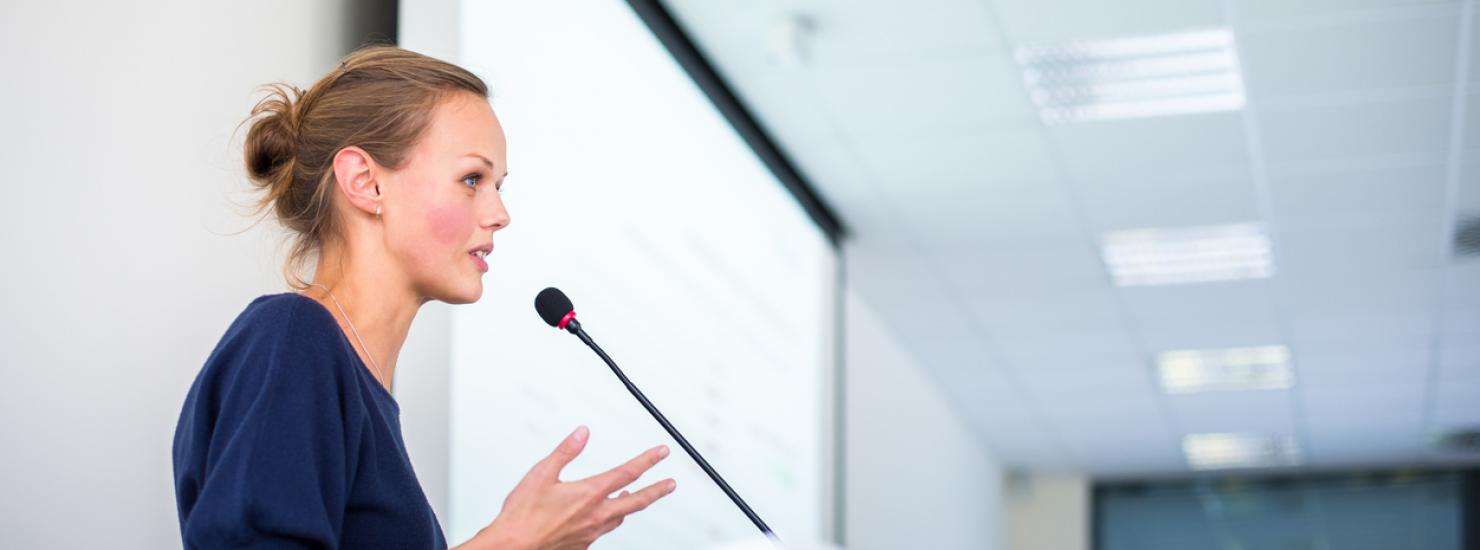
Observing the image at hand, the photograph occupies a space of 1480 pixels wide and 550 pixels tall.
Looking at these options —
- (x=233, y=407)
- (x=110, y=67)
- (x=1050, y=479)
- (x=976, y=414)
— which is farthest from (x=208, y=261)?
(x=1050, y=479)

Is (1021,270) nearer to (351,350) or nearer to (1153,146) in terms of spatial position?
(1153,146)

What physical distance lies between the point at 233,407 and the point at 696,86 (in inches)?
109

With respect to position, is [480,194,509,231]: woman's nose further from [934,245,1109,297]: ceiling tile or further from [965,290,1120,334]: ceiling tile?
[965,290,1120,334]: ceiling tile

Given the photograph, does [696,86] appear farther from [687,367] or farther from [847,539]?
[847,539]

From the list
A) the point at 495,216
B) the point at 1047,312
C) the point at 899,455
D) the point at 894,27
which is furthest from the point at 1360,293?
the point at 495,216

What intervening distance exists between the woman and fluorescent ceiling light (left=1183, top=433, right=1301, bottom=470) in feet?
24.2

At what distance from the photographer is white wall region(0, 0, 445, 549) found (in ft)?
5.70

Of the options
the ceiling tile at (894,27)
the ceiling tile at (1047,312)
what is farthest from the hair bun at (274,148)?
the ceiling tile at (1047,312)

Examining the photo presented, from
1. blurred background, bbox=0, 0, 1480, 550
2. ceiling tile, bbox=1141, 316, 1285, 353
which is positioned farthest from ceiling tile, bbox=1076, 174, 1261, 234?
ceiling tile, bbox=1141, 316, 1285, 353

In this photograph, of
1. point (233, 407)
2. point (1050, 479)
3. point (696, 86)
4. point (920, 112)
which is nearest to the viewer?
point (233, 407)

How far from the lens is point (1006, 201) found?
4.94m

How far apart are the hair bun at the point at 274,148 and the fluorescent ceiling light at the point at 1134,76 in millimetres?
2685

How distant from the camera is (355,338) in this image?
133cm

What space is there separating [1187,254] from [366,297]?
455cm
